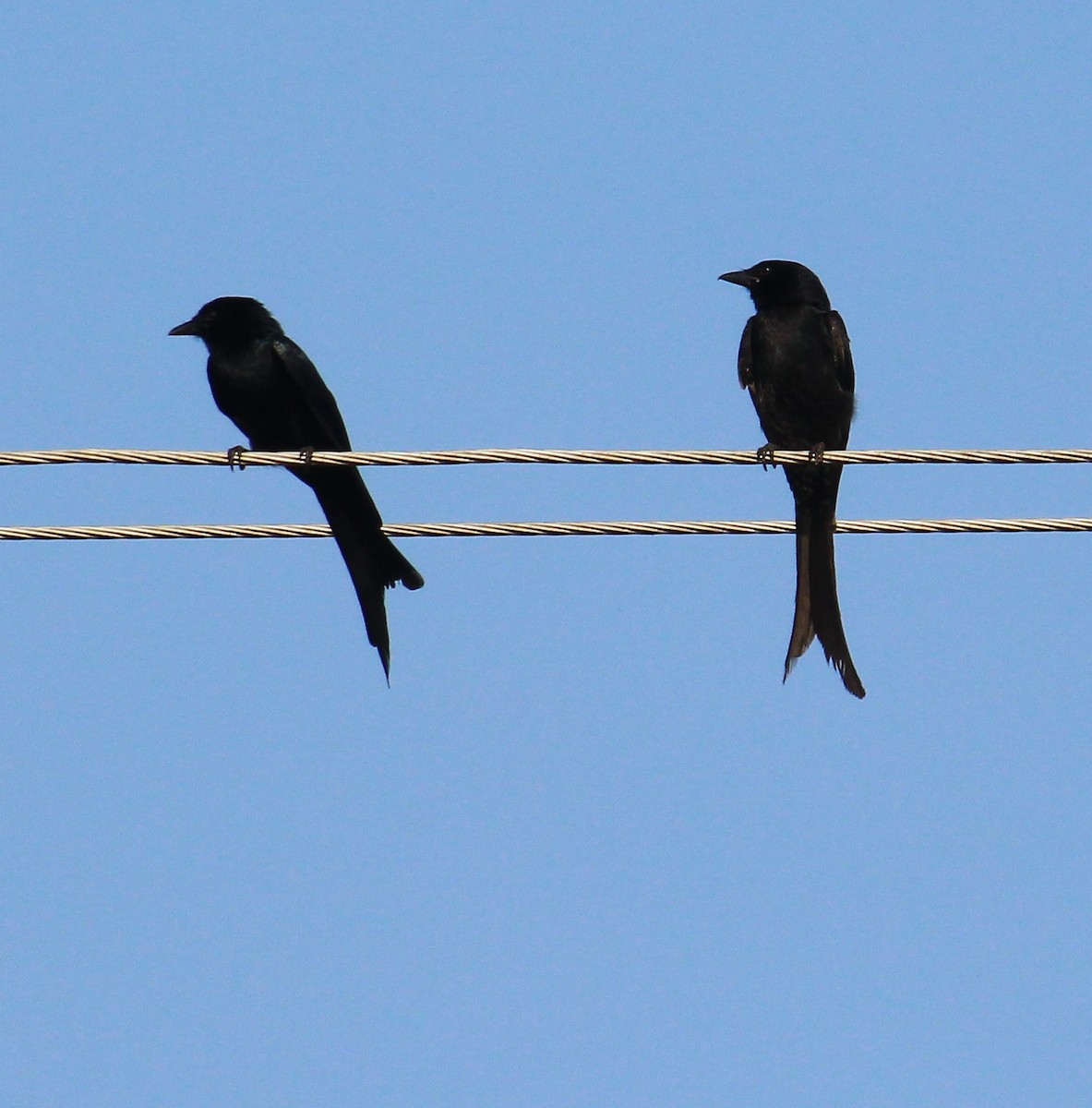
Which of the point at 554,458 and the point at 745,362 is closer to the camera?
the point at 554,458

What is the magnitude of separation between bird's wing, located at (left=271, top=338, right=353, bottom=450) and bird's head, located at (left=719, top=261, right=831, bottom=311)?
5.80ft

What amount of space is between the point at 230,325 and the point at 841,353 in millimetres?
2453

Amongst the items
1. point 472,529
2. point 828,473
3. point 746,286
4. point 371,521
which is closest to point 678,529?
point 472,529

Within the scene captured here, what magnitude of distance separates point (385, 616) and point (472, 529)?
1372 millimetres

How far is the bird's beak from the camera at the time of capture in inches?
302

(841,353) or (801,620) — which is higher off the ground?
(841,353)

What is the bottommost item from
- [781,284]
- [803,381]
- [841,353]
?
[803,381]

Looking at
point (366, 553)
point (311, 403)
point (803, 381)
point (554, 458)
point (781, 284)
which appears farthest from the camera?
point (781, 284)

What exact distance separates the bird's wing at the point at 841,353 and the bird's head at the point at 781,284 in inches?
4.4

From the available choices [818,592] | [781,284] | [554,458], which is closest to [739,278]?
[781,284]

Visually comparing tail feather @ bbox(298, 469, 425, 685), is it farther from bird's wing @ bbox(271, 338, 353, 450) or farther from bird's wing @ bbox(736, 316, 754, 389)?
bird's wing @ bbox(736, 316, 754, 389)

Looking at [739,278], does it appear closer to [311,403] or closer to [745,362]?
[745,362]

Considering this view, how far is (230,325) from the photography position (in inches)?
288

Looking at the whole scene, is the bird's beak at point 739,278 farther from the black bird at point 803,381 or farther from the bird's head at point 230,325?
the bird's head at point 230,325
